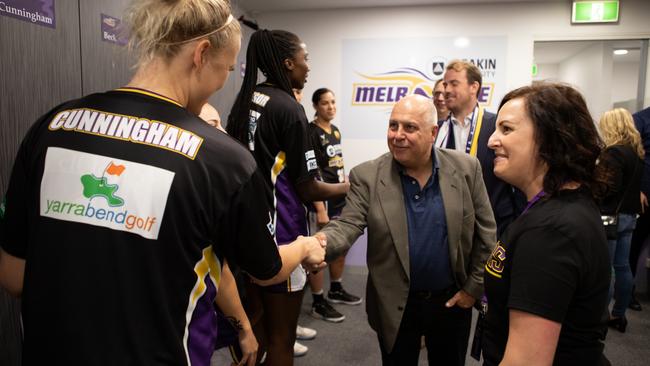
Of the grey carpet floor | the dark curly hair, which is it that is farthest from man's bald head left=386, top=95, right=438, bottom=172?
the grey carpet floor

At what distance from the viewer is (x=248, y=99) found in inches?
78.0

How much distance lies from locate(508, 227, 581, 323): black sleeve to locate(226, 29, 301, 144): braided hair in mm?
1345

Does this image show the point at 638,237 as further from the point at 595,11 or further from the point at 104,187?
the point at 104,187

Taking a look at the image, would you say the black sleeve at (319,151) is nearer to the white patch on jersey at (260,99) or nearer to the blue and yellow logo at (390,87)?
the blue and yellow logo at (390,87)

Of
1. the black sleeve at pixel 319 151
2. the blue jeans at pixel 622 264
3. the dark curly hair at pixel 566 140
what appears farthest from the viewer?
the black sleeve at pixel 319 151

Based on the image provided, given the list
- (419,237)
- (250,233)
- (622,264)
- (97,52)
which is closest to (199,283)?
(250,233)

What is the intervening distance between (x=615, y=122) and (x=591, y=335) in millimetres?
3091

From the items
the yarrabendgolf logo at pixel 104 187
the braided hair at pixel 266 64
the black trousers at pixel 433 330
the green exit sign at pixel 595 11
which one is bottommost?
the black trousers at pixel 433 330

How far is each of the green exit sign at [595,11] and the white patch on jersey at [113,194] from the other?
17.1ft

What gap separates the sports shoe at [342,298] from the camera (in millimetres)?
4039

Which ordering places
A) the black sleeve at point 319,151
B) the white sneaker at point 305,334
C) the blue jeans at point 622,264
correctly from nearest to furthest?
the white sneaker at point 305,334 → the blue jeans at point 622,264 → the black sleeve at point 319,151

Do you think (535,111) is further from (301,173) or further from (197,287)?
(301,173)

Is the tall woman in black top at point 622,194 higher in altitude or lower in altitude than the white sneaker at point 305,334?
higher

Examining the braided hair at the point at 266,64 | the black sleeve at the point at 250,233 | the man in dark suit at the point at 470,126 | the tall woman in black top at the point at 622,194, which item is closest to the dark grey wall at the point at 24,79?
the braided hair at the point at 266,64
